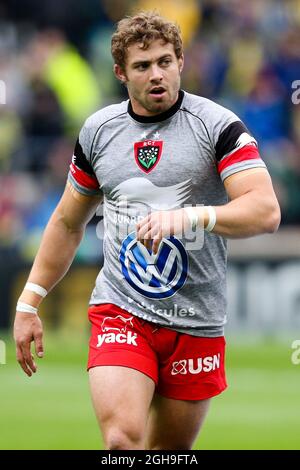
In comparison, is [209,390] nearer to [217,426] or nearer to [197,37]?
[217,426]

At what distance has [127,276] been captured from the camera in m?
6.25

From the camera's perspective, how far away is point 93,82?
16.8 meters

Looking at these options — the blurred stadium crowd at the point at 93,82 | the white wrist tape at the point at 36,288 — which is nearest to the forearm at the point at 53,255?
the white wrist tape at the point at 36,288

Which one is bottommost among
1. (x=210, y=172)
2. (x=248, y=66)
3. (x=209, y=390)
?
(x=209, y=390)

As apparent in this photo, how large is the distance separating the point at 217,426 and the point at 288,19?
28.7 feet

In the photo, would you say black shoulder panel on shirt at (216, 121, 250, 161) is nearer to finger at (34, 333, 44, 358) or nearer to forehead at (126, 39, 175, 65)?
forehead at (126, 39, 175, 65)

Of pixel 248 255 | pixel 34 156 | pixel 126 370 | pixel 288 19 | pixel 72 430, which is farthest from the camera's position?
pixel 288 19

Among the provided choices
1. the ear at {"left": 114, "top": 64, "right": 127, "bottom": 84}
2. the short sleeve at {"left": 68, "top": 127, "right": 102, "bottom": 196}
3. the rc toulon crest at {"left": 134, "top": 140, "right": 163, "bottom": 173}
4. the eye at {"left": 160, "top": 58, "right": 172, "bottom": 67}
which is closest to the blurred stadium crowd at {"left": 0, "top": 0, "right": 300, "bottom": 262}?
the short sleeve at {"left": 68, "top": 127, "right": 102, "bottom": 196}

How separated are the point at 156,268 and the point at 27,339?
0.82 meters

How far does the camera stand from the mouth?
240 inches

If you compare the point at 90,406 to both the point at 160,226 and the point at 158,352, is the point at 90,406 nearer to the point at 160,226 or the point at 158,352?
the point at 158,352

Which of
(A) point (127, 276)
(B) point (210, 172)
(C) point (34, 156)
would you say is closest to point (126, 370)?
(A) point (127, 276)

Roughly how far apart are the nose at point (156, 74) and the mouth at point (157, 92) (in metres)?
0.05

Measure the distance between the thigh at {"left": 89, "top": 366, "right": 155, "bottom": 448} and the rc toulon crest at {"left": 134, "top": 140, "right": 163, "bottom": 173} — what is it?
1.03 m
